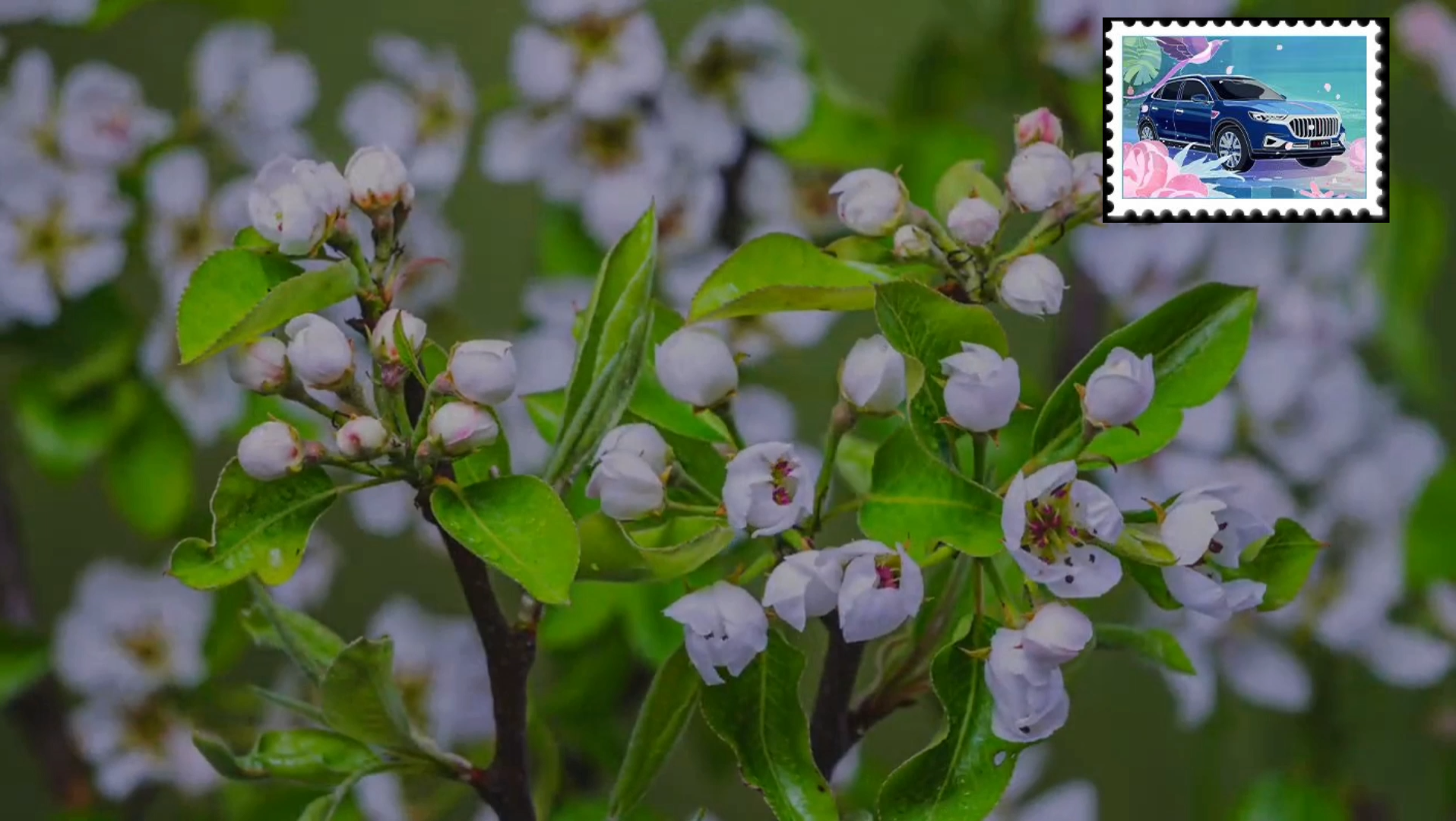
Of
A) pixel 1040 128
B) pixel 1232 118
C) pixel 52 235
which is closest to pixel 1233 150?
pixel 1232 118

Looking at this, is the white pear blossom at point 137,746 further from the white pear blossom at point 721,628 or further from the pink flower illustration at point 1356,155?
the pink flower illustration at point 1356,155

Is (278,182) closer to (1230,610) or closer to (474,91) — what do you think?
(1230,610)

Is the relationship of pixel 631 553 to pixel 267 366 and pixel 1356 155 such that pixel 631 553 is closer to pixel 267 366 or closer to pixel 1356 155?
pixel 267 366

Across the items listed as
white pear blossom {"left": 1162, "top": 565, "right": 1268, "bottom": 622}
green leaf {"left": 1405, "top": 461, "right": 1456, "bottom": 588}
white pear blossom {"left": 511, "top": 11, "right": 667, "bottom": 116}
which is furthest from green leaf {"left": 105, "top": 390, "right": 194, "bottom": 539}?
green leaf {"left": 1405, "top": 461, "right": 1456, "bottom": 588}

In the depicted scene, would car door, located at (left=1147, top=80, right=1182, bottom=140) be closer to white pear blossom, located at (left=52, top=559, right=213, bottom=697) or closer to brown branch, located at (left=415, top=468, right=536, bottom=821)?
brown branch, located at (left=415, top=468, right=536, bottom=821)

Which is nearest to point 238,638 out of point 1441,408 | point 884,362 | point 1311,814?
point 884,362
